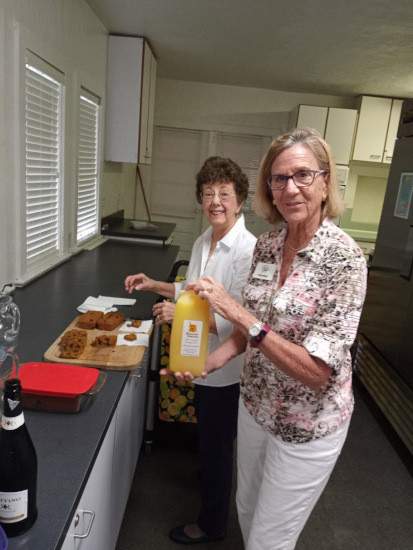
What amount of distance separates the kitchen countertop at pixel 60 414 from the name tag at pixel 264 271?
51cm

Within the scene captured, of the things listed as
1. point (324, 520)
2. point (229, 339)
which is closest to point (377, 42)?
point (229, 339)

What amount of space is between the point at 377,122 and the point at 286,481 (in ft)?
13.8

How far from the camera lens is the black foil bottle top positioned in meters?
0.72

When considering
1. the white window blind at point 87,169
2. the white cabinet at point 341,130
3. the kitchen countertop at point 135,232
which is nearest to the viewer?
the white window blind at point 87,169

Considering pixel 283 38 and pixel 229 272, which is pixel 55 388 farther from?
pixel 283 38

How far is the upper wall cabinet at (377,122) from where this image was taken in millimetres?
4438

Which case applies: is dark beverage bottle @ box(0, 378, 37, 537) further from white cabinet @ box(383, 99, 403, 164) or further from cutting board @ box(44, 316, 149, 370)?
white cabinet @ box(383, 99, 403, 164)

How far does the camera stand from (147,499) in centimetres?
201

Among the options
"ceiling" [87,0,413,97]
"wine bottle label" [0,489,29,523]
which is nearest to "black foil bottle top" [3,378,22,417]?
"wine bottle label" [0,489,29,523]

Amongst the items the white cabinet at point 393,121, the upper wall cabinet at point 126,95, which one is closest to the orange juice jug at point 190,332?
the upper wall cabinet at point 126,95

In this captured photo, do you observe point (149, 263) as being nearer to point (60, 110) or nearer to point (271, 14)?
point (60, 110)

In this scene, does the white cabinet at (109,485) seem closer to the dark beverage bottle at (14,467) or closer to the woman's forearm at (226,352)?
the dark beverage bottle at (14,467)

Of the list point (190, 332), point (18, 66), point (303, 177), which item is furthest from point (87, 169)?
point (303, 177)

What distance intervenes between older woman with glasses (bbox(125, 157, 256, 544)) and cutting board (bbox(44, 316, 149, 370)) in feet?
0.47
